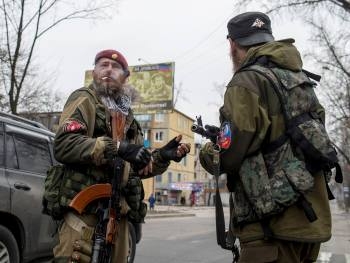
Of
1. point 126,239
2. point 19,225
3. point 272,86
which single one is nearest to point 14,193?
point 19,225

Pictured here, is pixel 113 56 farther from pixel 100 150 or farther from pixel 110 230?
pixel 110 230

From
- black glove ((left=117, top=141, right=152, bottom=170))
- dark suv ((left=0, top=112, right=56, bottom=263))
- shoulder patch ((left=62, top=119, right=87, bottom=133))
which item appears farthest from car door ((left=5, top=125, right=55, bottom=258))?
black glove ((left=117, top=141, right=152, bottom=170))

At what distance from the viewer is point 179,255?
9.62 m

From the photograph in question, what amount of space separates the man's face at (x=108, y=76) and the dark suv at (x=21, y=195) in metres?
2.09

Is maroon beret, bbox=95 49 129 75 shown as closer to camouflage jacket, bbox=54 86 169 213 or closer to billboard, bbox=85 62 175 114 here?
camouflage jacket, bbox=54 86 169 213

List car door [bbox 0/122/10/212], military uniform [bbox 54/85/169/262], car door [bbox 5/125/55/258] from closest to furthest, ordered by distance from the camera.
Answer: military uniform [bbox 54/85/169/262] < car door [bbox 0/122/10/212] < car door [bbox 5/125/55/258]

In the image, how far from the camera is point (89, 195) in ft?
10.4

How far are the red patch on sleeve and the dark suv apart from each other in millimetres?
2191

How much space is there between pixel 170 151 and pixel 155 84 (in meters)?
30.6

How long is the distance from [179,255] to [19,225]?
4.80 metres

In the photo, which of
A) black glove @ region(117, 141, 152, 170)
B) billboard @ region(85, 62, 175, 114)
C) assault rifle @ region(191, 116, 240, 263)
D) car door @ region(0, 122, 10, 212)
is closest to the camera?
assault rifle @ region(191, 116, 240, 263)

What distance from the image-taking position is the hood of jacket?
271 centimetres

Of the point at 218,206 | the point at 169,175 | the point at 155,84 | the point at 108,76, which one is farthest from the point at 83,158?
the point at 169,175

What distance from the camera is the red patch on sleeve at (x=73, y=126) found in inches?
125
